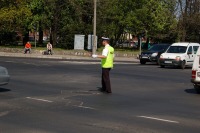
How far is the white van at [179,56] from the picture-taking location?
30.9 meters

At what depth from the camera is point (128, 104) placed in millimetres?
12180

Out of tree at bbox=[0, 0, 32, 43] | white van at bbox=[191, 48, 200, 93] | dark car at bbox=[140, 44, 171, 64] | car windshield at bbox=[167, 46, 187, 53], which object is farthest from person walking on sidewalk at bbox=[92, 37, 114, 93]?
tree at bbox=[0, 0, 32, 43]

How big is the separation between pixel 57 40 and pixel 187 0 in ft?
65.9

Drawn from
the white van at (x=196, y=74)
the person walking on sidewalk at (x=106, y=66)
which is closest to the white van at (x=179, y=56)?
the white van at (x=196, y=74)

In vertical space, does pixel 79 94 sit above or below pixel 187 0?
below

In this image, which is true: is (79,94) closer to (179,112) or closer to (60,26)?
(179,112)

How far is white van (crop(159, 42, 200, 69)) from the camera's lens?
3086 cm

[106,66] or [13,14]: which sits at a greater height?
[13,14]

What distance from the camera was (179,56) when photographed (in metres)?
30.8

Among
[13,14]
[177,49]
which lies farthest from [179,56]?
[13,14]

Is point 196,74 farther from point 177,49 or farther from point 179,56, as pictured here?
point 177,49

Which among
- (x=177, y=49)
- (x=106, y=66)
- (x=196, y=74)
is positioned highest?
(x=177, y=49)

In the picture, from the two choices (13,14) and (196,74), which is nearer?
(196,74)

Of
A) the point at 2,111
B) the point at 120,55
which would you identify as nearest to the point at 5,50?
the point at 120,55
